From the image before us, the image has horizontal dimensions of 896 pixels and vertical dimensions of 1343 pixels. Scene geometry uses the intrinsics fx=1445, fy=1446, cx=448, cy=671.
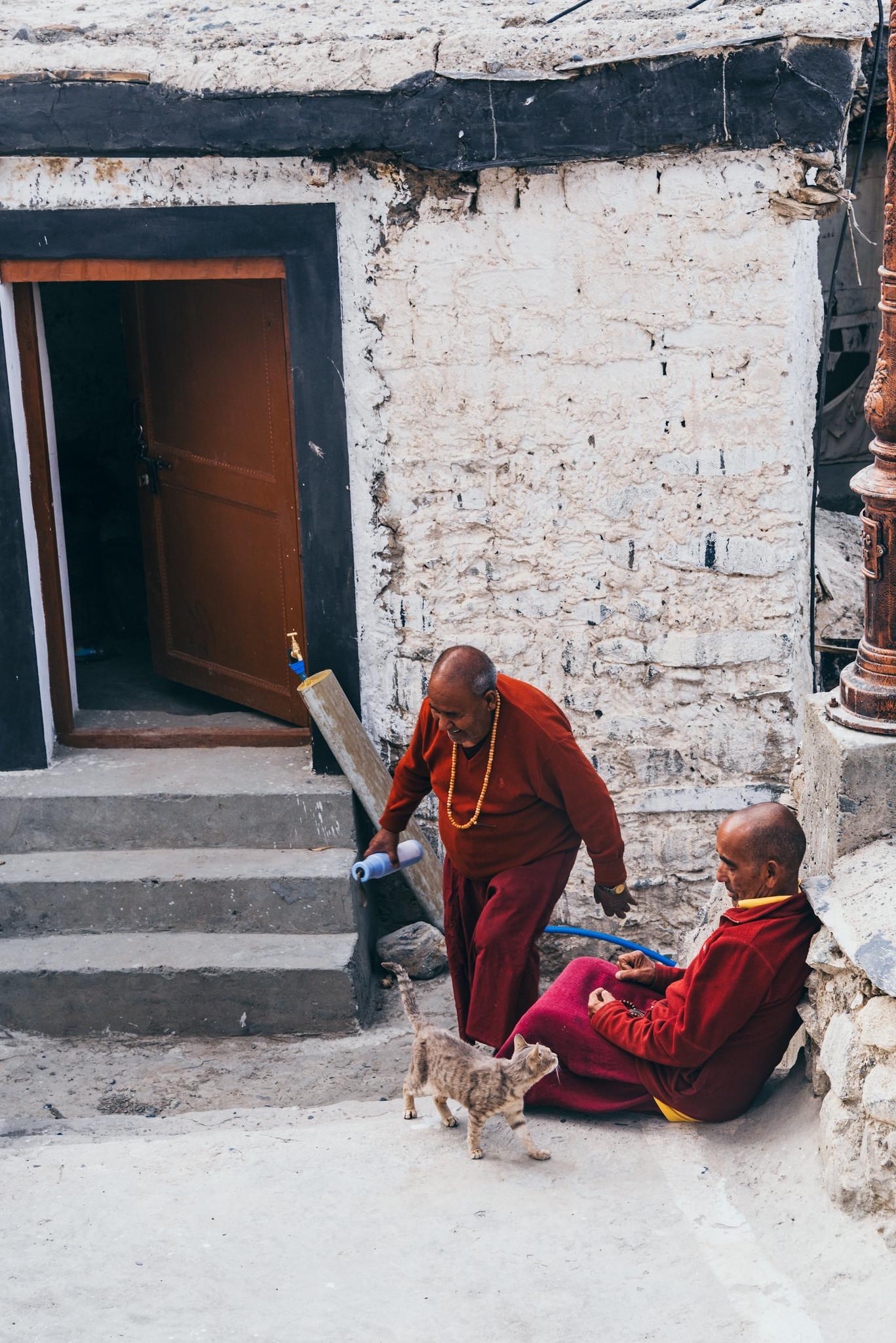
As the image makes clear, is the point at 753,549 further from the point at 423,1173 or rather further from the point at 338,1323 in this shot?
the point at 338,1323

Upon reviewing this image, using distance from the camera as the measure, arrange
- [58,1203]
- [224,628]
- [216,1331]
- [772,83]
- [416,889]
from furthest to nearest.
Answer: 1. [224,628]
2. [416,889]
3. [772,83]
4. [58,1203]
5. [216,1331]

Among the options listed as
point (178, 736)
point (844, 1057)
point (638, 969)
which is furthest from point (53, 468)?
point (844, 1057)

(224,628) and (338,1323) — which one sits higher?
(224,628)

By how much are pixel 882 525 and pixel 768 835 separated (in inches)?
31.4

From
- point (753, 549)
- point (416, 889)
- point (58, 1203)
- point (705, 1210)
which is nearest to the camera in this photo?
point (705, 1210)

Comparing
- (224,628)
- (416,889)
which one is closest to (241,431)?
(224,628)

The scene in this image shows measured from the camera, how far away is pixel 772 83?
190 inches

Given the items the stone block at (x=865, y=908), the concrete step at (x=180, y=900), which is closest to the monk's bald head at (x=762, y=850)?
the stone block at (x=865, y=908)

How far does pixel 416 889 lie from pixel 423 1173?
1.96 m

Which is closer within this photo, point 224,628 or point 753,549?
point 753,549

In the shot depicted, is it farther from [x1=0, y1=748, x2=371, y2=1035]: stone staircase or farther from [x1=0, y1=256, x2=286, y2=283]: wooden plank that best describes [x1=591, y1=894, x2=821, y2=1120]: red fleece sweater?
[x1=0, y1=256, x2=286, y2=283]: wooden plank

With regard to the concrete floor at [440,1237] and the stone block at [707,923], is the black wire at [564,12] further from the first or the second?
the concrete floor at [440,1237]

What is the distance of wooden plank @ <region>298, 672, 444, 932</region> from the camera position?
215 inches

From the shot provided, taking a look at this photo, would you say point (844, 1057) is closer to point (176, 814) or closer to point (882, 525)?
point (882, 525)
